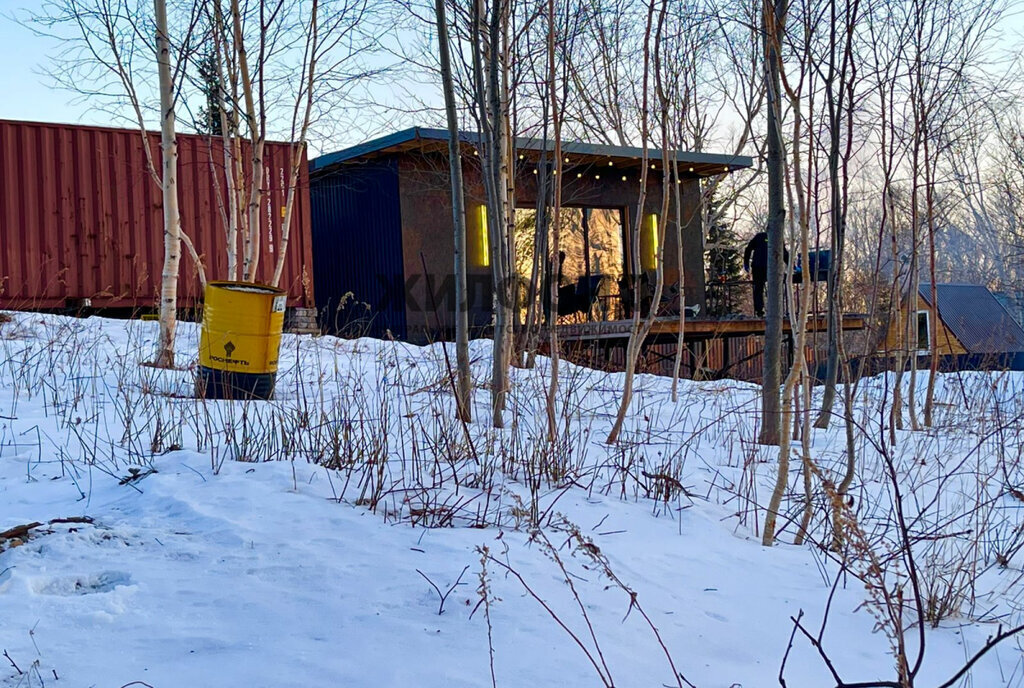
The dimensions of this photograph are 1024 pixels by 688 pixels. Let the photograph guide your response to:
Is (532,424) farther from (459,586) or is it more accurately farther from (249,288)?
(459,586)

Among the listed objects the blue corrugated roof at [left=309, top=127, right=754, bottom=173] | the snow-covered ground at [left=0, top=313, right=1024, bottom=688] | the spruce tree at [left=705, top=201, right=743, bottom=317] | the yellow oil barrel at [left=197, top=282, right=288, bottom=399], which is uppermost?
the blue corrugated roof at [left=309, top=127, right=754, bottom=173]

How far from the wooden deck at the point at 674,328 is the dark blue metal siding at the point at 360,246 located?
297cm

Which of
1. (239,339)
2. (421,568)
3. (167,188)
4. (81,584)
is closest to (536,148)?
(167,188)

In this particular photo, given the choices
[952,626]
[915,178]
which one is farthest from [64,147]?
[952,626]

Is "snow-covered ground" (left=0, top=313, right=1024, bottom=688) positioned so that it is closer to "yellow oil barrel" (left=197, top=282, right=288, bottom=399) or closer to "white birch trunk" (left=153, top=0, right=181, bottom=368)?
"yellow oil barrel" (left=197, top=282, right=288, bottom=399)

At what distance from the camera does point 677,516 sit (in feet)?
11.9

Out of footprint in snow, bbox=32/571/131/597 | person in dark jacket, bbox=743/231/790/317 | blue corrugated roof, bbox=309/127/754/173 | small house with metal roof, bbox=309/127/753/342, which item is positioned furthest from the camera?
person in dark jacket, bbox=743/231/790/317

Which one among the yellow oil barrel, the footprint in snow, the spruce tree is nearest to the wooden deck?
the yellow oil barrel

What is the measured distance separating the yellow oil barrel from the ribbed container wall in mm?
5232

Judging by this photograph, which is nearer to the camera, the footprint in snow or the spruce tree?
the footprint in snow

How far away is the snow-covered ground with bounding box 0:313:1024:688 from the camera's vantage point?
2.08m

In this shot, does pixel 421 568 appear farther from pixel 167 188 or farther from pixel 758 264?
pixel 758 264

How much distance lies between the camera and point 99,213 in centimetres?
1127

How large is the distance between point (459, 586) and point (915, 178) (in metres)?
3.93
